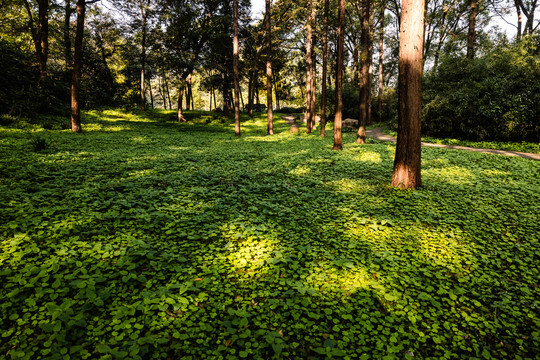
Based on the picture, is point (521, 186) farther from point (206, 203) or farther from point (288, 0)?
point (288, 0)

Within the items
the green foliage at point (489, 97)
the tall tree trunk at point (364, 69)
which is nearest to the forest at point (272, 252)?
the tall tree trunk at point (364, 69)

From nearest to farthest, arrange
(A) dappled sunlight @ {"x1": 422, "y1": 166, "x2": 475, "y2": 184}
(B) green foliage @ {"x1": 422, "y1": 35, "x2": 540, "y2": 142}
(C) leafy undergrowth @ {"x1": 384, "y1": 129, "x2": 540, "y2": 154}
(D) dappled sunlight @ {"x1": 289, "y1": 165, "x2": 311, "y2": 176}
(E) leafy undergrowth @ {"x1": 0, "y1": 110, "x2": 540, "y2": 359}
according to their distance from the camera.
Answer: (E) leafy undergrowth @ {"x1": 0, "y1": 110, "x2": 540, "y2": 359} < (A) dappled sunlight @ {"x1": 422, "y1": 166, "x2": 475, "y2": 184} < (D) dappled sunlight @ {"x1": 289, "y1": 165, "x2": 311, "y2": 176} < (C) leafy undergrowth @ {"x1": 384, "y1": 129, "x2": 540, "y2": 154} < (B) green foliage @ {"x1": 422, "y1": 35, "x2": 540, "y2": 142}

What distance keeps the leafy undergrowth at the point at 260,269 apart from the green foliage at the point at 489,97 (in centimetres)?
1087

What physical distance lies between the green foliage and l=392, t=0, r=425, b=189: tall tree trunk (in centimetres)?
1279

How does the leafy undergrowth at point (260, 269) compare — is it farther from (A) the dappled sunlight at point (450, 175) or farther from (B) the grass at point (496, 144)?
(B) the grass at point (496, 144)

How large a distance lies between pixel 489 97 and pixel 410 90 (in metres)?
14.5

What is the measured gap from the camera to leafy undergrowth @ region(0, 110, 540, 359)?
243cm

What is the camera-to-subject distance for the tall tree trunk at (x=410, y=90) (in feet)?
20.3

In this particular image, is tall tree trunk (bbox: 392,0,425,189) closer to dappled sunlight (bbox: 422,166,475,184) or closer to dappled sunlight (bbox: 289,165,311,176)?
dappled sunlight (bbox: 422,166,475,184)

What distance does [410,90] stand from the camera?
20.9ft

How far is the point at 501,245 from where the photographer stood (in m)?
4.31

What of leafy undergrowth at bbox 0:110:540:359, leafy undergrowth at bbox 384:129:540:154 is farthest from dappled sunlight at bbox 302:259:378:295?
leafy undergrowth at bbox 384:129:540:154

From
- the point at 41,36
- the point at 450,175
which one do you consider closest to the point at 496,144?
the point at 450,175

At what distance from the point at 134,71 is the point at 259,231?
169ft
